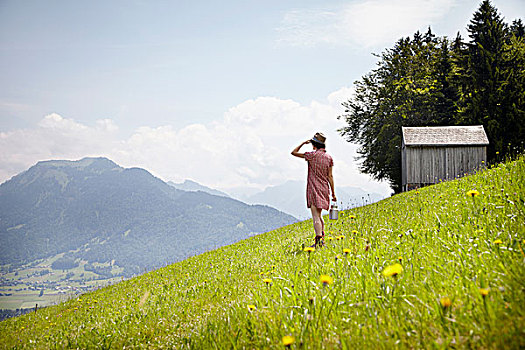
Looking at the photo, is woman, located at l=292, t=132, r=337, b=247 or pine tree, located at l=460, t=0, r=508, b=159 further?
pine tree, located at l=460, t=0, r=508, b=159

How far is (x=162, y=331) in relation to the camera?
645cm

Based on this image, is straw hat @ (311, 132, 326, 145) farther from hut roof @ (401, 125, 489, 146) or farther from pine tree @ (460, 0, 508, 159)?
pine tree @ (460, 0, 508, 159)

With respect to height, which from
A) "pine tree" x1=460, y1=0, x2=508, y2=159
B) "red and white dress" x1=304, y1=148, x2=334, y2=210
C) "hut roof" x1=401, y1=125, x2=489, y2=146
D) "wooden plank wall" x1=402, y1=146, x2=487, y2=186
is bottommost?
"wooden plank wall" x1=402, y1=146, x2=487, y2=186

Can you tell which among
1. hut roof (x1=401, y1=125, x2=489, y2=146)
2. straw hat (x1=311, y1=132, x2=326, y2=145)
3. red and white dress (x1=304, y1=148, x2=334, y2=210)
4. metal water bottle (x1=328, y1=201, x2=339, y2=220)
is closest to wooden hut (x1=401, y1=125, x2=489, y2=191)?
hut roof (x1=401, y1=125, x2=489, y2=146)

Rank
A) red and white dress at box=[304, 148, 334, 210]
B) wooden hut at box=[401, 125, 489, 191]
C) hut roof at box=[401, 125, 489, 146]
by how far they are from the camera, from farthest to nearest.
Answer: wooden hut at box=[401, 125, 489, 191], hut roof at box=[401, 125, 489, 146], red and white dress at box=[304, 148, 334, 210]

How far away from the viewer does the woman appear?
10.2m

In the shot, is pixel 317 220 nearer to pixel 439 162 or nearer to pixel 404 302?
pixel 404 302

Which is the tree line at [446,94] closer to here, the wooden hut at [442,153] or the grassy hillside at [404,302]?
the wooden hut at [442,153]

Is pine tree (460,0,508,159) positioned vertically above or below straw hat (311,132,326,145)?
above

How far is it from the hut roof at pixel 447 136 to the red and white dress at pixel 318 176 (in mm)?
25040

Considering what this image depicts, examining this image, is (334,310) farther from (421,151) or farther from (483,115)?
(483,115)

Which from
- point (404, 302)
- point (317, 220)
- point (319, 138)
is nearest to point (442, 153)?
point (319, 138)

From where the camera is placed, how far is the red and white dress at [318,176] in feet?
33.9

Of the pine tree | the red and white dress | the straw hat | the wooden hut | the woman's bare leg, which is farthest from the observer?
the pine tree
